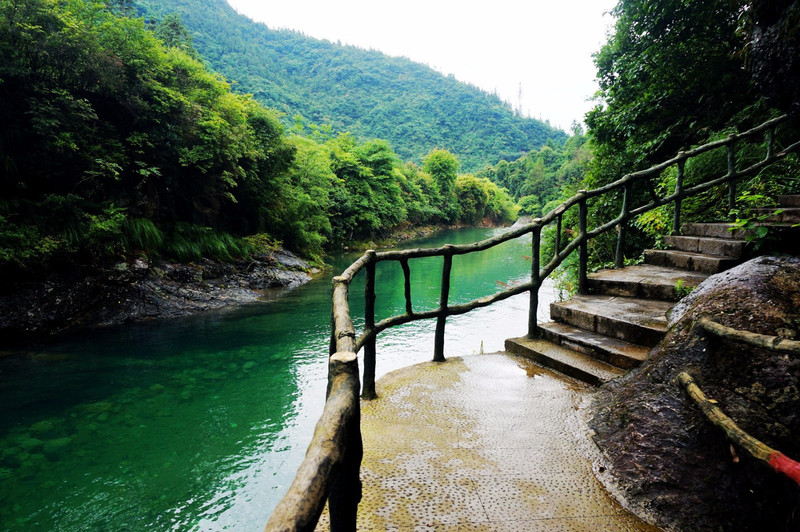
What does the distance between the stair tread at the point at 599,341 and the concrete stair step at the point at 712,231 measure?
7.47 ft

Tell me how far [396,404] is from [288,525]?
6.97ft

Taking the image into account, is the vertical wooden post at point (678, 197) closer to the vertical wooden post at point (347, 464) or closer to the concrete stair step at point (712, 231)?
the concrete stair step at point (712, 231)

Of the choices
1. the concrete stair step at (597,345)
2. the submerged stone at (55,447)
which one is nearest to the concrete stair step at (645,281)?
the concrete stair step at (597,345)

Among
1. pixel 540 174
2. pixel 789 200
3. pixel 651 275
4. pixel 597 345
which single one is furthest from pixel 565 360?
pixel 540 174

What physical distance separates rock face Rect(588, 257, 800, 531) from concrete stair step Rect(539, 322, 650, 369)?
559 mm

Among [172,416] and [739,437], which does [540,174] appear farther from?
[739,437]

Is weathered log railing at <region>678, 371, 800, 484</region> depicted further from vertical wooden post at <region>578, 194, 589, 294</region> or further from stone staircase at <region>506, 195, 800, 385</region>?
vertical wooden post at <region>578, 194, 589, 294</region>

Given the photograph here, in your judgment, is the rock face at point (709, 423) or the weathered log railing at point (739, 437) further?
the rock face at point (709, 423)

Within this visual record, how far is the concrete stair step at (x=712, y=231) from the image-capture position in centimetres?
435

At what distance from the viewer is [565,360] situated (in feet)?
10.5

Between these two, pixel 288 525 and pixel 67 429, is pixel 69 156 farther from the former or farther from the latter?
pixel 288 525

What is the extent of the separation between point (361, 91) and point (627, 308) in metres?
Answer: 120

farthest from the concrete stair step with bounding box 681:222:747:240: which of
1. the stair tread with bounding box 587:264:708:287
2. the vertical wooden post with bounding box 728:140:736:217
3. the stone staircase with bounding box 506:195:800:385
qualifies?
the stair tread with bounding box 587:264:708:287

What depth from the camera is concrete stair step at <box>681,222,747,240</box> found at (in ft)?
14.3
